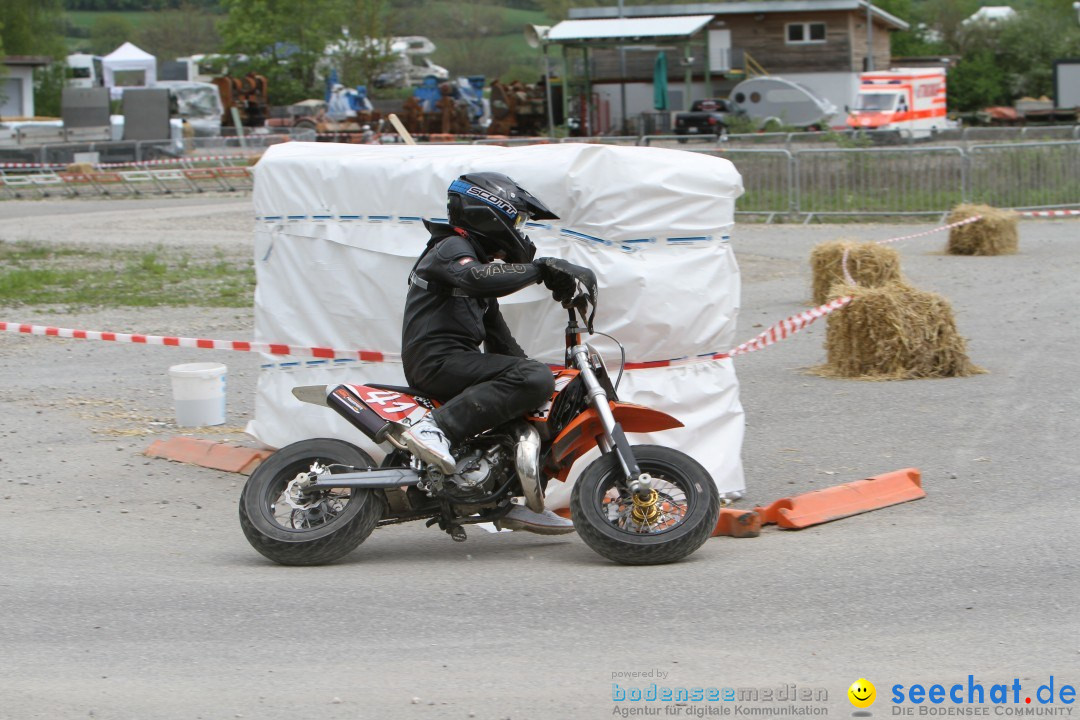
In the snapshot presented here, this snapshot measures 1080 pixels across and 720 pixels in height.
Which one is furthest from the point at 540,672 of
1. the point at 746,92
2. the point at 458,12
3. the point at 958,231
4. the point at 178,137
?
the point at 458,12

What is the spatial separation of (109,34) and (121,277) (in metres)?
91.5

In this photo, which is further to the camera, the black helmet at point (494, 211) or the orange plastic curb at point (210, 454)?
the orange plastic curb at point (210, 454)

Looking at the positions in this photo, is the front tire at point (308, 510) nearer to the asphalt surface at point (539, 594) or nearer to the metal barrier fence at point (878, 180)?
the asphalt surface at point (539, 594)

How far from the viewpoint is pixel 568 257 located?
23.9 feet

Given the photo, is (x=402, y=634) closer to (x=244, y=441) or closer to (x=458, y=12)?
(x=244, y=441)

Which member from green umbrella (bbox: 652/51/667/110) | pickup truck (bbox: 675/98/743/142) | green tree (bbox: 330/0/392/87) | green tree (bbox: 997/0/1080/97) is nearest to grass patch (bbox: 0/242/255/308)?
pickup truck (bbox: 675/98/743/142)

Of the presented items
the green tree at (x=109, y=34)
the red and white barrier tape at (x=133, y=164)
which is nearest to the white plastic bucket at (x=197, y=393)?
the red and white barrier tape at (x=133, y=164)

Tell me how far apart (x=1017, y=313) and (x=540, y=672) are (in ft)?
37.2

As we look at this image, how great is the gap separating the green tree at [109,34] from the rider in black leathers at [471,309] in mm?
100418

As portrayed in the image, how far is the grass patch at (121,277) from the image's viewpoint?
55.2 ft

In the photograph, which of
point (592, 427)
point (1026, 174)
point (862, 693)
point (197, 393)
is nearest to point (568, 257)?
point (592, 427)

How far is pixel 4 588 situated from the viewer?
6.05 metres

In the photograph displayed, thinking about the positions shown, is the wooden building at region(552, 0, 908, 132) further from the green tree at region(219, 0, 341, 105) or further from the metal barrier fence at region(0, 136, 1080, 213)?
the metal barrier fence at region(0, 136, 1080, 213)

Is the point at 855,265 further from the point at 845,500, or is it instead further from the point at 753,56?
the point at 753,56
